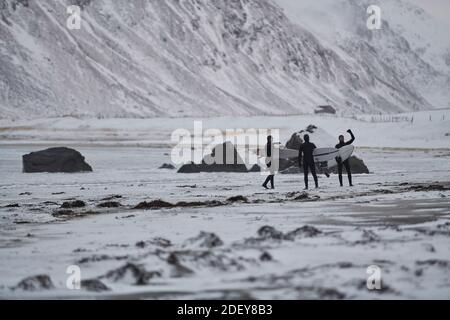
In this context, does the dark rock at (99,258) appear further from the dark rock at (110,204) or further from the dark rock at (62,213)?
the dark rock at (110,204)

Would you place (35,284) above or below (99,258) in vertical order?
below

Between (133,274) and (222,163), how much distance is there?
24.4m

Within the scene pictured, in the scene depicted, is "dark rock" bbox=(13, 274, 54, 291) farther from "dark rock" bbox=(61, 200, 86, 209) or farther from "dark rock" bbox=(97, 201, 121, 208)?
"dark rock" bbox=(97, 201, 121, 208)

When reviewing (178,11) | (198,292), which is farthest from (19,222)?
(178,11)

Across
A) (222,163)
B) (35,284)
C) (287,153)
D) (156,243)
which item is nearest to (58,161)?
(222,163)

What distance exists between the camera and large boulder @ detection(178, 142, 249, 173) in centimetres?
3303

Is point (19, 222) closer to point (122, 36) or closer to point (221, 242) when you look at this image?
→ point (221, 242)

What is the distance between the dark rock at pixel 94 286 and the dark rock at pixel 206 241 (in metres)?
2.43

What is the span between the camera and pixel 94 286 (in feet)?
29.2

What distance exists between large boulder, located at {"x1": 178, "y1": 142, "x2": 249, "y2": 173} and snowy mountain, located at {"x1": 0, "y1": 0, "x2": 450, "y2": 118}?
290 ft

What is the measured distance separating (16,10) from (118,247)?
133398 mm

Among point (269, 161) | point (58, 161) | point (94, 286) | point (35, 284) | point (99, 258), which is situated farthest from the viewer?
point (58, 161)

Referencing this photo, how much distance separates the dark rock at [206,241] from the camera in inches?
444

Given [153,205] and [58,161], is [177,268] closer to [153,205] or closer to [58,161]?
[153,205]
